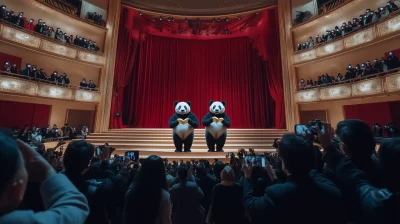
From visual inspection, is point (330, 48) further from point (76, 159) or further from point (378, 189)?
point (76, 159)

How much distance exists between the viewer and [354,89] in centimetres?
773

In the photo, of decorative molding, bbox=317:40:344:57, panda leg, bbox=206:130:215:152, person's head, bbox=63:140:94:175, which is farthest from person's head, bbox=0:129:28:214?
decorative molding, bbox=317:40:344:57

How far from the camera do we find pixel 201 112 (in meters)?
12.4

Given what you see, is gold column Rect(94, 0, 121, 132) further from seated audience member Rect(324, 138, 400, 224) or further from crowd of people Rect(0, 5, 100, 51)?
seated audience member Rect(324, 138, 400, 224)

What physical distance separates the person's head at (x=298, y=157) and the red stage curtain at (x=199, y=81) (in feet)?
35.8

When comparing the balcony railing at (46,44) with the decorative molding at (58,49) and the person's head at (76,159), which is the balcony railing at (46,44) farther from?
the person's head at (76,159)

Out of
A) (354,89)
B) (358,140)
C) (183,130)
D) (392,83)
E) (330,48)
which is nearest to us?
(358,140)

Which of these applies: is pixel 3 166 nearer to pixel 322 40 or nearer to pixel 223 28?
pixel 322 40

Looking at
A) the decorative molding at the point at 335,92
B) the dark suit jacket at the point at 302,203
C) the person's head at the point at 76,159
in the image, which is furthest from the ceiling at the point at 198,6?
the dark suit jacket at the point at 302,203

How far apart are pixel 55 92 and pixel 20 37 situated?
2437 mm

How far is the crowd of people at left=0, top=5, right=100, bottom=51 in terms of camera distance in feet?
25.0

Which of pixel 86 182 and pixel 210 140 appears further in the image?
pixel 210 140

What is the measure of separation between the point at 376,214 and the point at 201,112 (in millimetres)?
11447

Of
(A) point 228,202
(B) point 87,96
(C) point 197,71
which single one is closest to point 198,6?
(C) point 197,71
